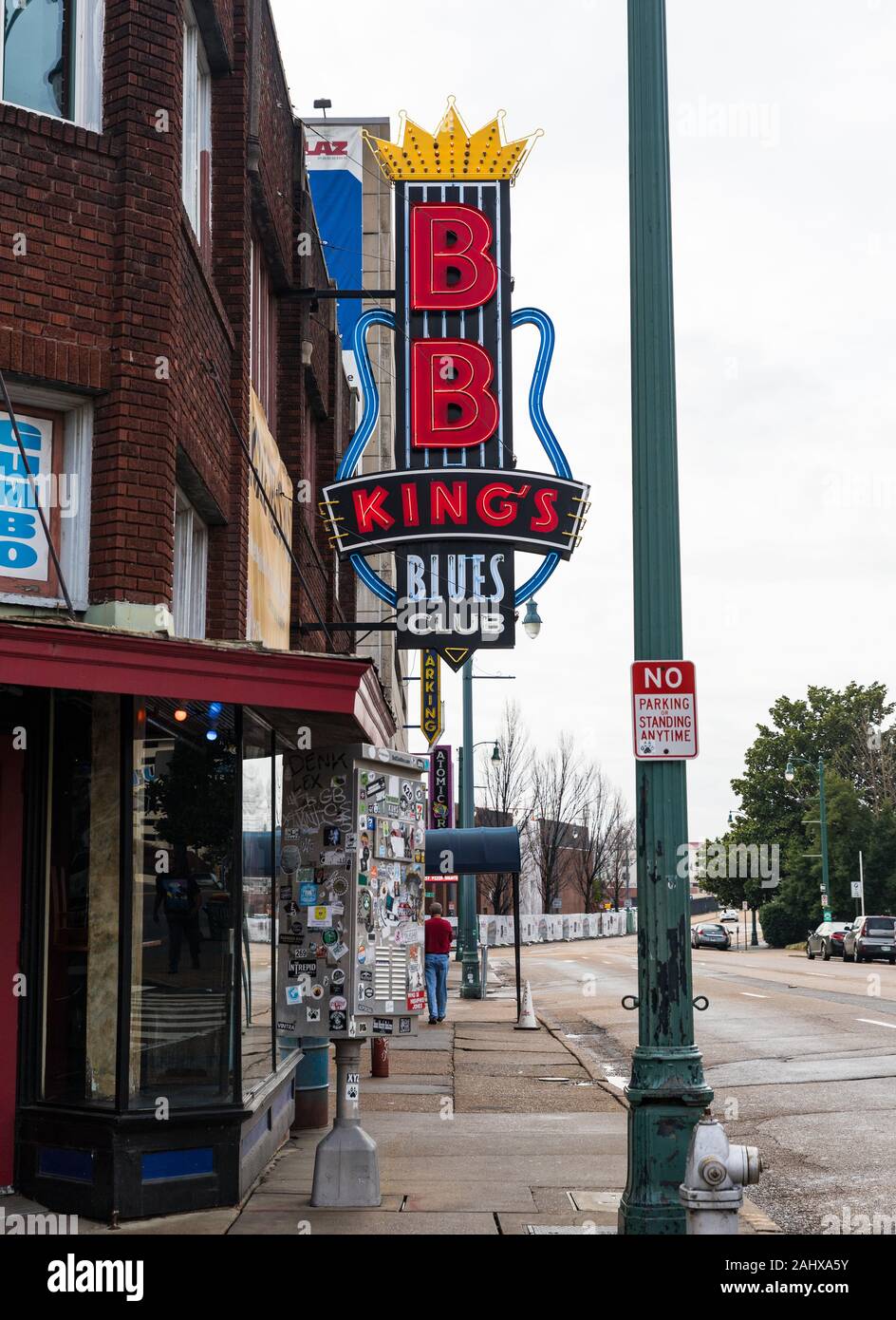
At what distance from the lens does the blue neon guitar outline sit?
14.4m

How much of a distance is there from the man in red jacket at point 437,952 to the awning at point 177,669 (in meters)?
12.2

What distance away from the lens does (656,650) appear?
765 cm

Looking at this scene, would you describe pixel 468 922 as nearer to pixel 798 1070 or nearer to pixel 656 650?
pixel 798 1070

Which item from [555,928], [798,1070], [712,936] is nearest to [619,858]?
[555,928]

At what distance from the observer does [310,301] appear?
16266 millimetres

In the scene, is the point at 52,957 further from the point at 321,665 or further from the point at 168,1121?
the point at 321,665

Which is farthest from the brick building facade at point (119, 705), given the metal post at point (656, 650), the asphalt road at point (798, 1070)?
the asphalt road at point (798, 1070)

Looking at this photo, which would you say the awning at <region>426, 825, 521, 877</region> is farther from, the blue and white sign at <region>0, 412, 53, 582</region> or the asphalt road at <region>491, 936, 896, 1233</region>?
the blue and white sign at <region>0, 412, 53, 582</region>

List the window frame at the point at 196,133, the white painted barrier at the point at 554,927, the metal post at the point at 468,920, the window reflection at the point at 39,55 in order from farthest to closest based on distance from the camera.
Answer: the white painted barrier at the point at 554,927
the metal post at the point at 468,920
the window frame at the point at 196,133
the window reflection at the point at 39,55

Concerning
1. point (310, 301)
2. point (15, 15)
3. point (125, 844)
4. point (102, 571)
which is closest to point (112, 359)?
point (102, 571)

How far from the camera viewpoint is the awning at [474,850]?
23.1 meters

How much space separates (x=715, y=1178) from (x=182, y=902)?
361 centimetres

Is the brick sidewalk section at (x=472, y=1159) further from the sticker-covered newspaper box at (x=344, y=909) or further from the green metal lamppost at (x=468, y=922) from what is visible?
the green metal lamppost at (x=468, y=922)
